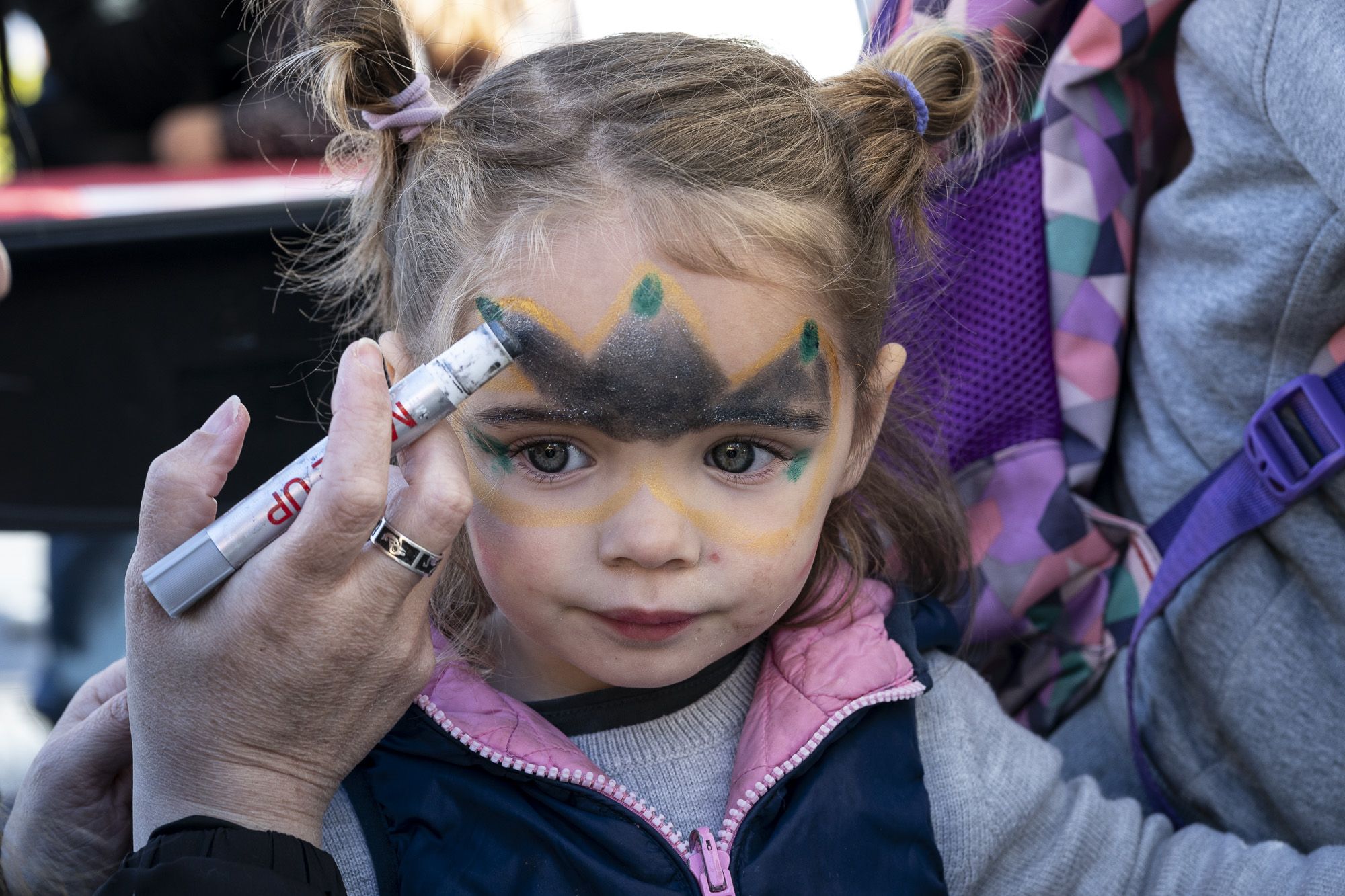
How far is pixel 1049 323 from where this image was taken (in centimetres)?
142

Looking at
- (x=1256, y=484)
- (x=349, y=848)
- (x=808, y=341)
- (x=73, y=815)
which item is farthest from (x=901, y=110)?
(x=73, y=815)

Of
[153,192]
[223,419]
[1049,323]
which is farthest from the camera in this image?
[153,192]

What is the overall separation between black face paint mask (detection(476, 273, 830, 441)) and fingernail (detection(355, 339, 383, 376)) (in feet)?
0.45

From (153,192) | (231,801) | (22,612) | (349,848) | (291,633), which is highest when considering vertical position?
(291,633)

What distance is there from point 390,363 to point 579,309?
0.76 ft

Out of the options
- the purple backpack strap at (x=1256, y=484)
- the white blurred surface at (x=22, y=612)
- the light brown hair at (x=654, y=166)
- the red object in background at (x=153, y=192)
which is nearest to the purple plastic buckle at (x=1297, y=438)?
the purple backpack strap at (x=1256, y=484)

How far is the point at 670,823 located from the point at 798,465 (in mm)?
349

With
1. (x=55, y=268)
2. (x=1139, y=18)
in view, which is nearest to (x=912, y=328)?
(x=1139, y=18)

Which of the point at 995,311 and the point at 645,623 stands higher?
the point at 995,311

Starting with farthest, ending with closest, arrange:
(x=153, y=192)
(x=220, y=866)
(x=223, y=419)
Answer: (x=153, y=192) < (x=223, y=419) < (x=220, y=866)

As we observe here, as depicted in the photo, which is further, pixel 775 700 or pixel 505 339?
pixel 775 700

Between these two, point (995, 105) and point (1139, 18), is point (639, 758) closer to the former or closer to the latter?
point (995, 105)

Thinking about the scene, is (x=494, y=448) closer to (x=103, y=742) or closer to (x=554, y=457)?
(x=554, y=457)

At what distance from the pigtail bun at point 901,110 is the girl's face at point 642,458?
0.20 meters
